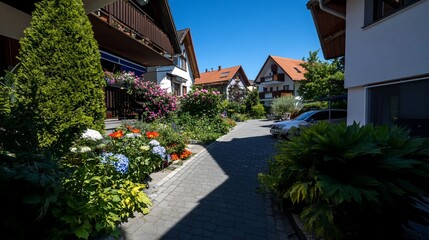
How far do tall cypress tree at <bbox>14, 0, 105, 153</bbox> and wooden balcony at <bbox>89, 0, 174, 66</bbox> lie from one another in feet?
5.05

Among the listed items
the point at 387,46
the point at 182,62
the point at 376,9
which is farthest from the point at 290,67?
the point at 387,46

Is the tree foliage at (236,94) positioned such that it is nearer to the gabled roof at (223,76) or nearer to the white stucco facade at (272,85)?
the gabled roof at (223,76)

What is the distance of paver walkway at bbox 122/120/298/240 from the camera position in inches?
113

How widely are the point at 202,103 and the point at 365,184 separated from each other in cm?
1040

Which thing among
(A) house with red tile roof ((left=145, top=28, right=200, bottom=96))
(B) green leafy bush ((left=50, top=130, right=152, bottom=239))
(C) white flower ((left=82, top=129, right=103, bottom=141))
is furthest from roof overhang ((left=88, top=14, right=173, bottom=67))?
(B) green leafy bush ((left=50, top=130, right=152, bottom=239))

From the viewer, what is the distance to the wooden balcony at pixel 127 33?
21.8 feet

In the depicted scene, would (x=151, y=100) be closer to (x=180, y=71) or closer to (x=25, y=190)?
(x=25, y=190)

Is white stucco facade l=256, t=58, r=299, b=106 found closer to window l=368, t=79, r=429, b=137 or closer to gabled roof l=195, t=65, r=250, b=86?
gabled roof l=195, t=65, r=250, b=86

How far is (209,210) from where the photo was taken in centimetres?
349

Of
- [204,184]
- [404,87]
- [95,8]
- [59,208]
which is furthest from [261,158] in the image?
[95,8]

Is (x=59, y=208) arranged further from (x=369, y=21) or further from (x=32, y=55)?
(x=369, y=21)

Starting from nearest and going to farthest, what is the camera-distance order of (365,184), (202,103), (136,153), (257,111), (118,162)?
(365,184) → (118,162) → (136,153) → (202,103) → (257,111)

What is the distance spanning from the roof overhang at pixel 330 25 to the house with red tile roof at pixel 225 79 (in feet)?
78.2

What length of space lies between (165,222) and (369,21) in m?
6.57
